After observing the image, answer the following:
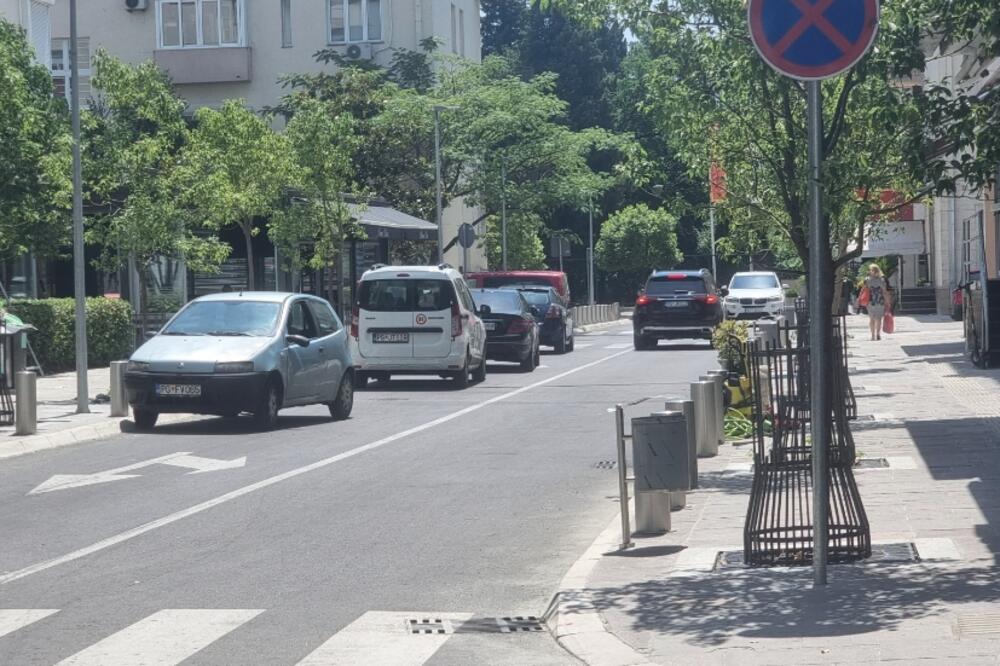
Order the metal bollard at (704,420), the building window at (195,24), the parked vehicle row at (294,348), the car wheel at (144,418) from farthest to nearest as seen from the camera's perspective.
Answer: the building window at (195,24)
the car wheel at (144,418)
the parked vehicle row at (294,348)
the metal bollard at (704,420)

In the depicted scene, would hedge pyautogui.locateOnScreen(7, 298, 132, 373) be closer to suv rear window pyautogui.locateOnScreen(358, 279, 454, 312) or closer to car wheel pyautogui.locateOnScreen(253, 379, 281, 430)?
suv rear window pyautogui.locateOnScreen(358, 279, 454, 312)

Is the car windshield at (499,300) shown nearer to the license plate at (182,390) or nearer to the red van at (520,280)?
the red van at (520,280)

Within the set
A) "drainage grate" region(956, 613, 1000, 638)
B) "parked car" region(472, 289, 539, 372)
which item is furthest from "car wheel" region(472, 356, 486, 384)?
"drainage grate" region(956, 613, 1000, 638)

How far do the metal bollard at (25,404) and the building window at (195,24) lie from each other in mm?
48644

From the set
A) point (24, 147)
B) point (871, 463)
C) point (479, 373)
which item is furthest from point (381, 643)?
point (479, 373)

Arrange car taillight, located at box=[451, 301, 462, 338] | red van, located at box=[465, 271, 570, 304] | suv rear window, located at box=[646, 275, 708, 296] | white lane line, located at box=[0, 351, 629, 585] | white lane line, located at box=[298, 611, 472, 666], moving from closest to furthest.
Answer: white lane line, located at box=[298, 611, 472, 666] < white lane line, located at box=[0, 351, 629, 585] < car taillight, located at box=[451, 301, 462, 338] < suv rear window, located at box=[646, 275, 708, 296] < red van, located at box=[465, 271, 570, 304]

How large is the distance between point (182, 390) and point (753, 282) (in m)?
38.3

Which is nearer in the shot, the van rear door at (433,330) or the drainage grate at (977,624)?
the drainage grate at (977,624)

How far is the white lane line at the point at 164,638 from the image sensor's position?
7.53 m

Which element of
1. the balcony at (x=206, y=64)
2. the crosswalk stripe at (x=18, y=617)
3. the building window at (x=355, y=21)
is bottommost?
the crosswalk stripe at (x=18, y=617)

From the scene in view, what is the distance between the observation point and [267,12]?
66.7 metres

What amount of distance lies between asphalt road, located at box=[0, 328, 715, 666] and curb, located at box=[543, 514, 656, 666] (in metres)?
0.11

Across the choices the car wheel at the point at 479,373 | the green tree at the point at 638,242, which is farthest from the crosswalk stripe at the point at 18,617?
the green tree at the point at 638,242

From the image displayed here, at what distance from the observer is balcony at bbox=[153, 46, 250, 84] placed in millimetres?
65938
